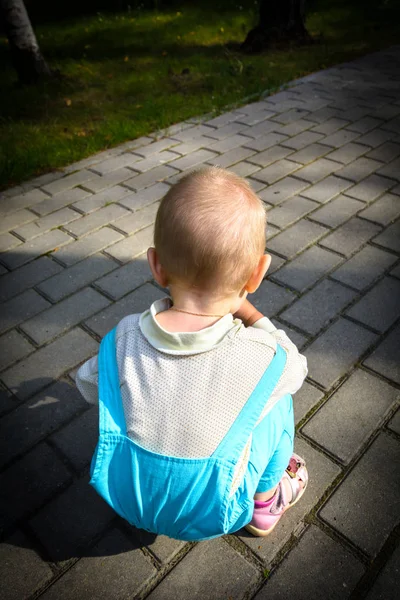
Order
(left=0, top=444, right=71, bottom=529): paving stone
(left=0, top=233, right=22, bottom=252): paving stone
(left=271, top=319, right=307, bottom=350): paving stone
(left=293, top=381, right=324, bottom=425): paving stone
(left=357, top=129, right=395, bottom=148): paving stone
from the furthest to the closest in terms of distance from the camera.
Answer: (left=357, top=129, right=395, bottom=148): paving stone, (left=0, top=233, right=22, bottom=252): paving stone, (left=271, top=319, right=307, bottom=350): paving stone, (left=293, top=381, right=324, bottom=425): paving stone, (left=0, top=444, right=71, bottom=529): paving stone

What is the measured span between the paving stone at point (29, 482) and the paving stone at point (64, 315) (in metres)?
0.74

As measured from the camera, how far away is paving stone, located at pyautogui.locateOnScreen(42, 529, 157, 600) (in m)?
1.45

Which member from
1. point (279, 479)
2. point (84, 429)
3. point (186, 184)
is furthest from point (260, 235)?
point (84, 429)

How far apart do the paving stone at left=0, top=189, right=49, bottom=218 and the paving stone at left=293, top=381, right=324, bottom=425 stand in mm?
2801

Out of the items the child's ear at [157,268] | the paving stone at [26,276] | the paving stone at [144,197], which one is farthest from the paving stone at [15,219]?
the child's ear at [157,268]

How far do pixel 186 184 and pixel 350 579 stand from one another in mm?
1436

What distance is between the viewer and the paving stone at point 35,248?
2.98m

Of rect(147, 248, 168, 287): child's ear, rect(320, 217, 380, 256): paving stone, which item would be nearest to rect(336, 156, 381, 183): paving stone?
rect(320, 217, 380, 256): paving stone

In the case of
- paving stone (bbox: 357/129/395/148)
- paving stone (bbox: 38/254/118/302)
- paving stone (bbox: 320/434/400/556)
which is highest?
paving stone (bbox: 357/129/395/148)

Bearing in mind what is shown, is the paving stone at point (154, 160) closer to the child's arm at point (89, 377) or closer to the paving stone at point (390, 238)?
the paving stone at point (390, 238)

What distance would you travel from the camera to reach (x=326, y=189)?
3506mm

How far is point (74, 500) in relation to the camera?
1700 millimetres

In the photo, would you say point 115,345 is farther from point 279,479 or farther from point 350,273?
point 350,273

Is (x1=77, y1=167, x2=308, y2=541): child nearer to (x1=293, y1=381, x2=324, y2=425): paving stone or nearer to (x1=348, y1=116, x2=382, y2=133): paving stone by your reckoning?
(x1=293, y1=381, x2=324, y2=425): paving stone
